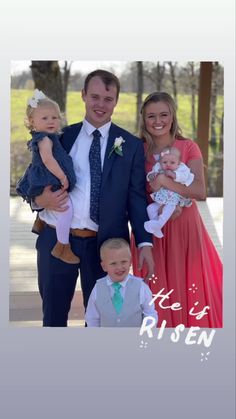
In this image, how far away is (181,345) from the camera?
331cm

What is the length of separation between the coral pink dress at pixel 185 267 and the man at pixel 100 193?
181 millimetres

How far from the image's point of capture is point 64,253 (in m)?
3.39

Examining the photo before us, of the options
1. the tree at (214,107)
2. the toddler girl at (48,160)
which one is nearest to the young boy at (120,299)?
the toddler girl at (48,160)

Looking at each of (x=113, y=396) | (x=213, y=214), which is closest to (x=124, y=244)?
(x=113, y=396)

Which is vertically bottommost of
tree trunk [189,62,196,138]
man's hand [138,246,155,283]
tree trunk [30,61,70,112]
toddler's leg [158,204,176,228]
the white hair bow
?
man's hand [138,246,155,283]

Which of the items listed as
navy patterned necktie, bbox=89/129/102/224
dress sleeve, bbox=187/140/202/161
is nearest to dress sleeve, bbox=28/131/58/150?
navy patterned necktie, bbox=89/129/102/224

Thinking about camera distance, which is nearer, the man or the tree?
the man

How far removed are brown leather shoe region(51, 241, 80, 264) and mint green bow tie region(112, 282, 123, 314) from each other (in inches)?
8.4

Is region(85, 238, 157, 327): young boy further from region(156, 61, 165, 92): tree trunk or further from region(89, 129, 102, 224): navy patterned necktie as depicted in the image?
region(156, 61, 165, 92): tree trunk

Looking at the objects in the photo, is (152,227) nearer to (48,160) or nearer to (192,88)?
(48,160)

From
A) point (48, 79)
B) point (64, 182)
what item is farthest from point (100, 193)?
point (48, 79)

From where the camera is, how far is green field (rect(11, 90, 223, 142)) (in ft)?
35.5

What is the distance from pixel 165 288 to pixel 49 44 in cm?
129

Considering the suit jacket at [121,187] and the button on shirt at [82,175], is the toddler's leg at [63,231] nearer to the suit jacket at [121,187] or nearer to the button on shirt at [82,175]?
the button on shirt at [82,175]
